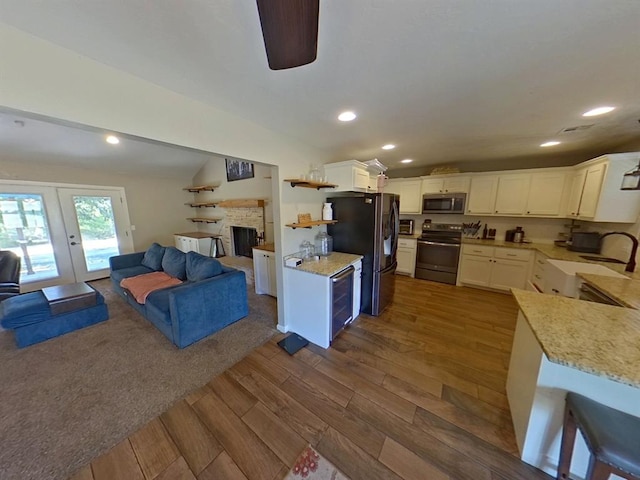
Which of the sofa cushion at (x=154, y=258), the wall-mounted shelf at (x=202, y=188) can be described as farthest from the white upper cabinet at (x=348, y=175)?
the wall-mounted shelf at (x=202, y=188)

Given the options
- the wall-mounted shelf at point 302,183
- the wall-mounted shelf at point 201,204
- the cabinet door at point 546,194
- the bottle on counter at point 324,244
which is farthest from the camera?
the wall-mounted shelf at point 201,204

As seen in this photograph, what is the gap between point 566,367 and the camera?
1.16m

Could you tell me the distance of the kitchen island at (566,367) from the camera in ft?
3.38

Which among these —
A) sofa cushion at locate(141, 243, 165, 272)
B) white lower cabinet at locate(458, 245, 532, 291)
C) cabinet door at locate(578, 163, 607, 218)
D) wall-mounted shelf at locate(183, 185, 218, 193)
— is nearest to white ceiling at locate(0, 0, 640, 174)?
cabinet door at locate(578, 163, 607, 218)

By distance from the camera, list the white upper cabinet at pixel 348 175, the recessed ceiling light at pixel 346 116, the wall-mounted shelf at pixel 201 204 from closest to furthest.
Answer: the recessed ceiling light at pixel 346 116 < the white upper cabinet at pixel 348 175 < the wall-mounted shelf at pixel 201 204

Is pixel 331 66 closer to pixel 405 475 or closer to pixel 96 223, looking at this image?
pixel 405 475

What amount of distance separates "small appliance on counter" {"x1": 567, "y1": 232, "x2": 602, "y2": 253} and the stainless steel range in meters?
1.43

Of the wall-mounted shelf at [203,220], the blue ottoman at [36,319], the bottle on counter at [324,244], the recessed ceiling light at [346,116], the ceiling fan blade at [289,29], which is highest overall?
the recessed ceiling light at [346,116]

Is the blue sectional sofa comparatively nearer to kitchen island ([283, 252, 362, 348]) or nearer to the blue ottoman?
the blue ottoman

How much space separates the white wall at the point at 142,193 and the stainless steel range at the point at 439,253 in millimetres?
6148

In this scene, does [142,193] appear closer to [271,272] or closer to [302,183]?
[271,272]

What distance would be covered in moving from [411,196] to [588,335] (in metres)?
3.72

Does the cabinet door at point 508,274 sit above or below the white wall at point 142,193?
below

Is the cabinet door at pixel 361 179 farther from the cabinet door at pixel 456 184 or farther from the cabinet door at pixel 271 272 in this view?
the cabinet door at pixel 456 184
